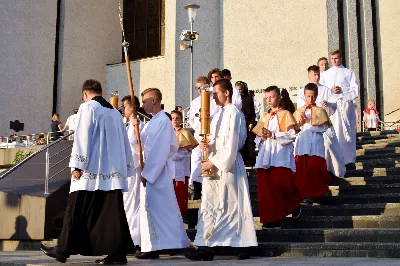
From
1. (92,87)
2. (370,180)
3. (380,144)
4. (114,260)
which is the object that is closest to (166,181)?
(114,260)

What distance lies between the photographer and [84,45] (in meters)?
27.9

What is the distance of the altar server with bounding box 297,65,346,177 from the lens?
1044 cm

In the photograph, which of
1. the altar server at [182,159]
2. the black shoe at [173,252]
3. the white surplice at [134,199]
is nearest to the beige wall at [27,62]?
the altar server at [182,159]

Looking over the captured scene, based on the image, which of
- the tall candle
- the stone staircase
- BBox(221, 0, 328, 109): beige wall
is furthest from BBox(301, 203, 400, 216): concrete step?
BBox(221, 0, 328, 109): beige wall

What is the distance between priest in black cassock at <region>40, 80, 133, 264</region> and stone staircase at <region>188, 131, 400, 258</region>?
6.73 feet

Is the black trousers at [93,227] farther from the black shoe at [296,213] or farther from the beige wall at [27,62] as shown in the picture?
the beige wall at [27,62]

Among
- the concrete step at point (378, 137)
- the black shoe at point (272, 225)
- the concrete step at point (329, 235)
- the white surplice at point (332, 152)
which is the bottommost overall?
the concrete step at point (329, 235)

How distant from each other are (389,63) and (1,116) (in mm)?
15097

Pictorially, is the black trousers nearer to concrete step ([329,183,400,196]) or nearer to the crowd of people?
the crowd of people

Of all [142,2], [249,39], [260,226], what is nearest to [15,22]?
[142,2]

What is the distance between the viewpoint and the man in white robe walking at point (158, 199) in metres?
7.19

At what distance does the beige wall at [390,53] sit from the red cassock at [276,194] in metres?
15.5

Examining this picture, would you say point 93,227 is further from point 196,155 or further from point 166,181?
point 196,155

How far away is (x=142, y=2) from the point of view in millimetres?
28359
